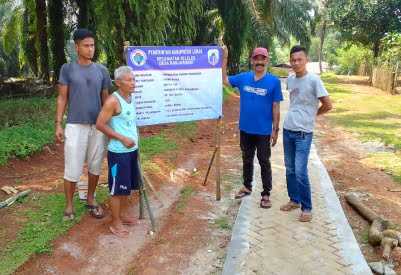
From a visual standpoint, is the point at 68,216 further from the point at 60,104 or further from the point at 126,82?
the point at 126,82

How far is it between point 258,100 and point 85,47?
193cm

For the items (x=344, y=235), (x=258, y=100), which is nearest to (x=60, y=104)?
(x=258, y=100)

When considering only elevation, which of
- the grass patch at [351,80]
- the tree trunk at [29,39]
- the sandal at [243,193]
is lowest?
the sandal at [243,193]

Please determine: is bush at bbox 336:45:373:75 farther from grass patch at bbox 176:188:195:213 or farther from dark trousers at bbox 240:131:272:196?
dark trousers at bbox 240:131:272:196

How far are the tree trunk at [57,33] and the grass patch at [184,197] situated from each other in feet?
29.7

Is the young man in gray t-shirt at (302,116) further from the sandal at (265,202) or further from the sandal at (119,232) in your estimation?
the sandal at (119,232)

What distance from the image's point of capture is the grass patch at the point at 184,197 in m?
5.53

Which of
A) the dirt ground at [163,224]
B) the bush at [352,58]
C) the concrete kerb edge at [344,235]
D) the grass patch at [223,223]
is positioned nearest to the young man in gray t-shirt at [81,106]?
the dirt ground at [163,224]

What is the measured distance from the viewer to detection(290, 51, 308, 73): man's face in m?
4.64

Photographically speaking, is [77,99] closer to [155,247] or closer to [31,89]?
[155,247]

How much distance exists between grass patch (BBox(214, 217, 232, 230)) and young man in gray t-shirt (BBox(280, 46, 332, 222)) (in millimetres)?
791

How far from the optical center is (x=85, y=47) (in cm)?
434

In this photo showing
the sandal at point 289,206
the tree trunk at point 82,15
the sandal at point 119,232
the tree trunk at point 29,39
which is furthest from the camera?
the tree trunk at point 29,39

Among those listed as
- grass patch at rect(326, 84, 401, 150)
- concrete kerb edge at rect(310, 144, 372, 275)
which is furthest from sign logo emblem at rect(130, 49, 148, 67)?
grass patch at rect(326, 84, 401, 150)
